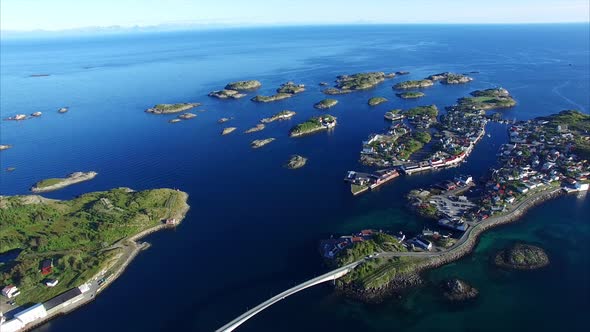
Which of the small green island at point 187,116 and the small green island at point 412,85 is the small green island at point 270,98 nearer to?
the small green island at point 187,116

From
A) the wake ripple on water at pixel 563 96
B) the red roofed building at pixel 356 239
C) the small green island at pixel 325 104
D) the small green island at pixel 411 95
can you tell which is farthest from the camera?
the small green island at pixel 411 95

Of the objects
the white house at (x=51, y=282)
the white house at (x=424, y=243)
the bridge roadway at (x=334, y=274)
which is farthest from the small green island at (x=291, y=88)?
the white house at (x=51, y=282)

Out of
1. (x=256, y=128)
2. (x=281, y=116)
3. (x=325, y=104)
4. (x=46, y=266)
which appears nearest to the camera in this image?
(x=46, y=266)

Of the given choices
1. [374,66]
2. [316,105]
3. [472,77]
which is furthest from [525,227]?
[374,66]

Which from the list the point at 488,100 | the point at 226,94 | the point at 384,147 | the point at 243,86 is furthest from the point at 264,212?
the point at 243,86

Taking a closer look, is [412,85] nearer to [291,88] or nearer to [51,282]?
[291,88]

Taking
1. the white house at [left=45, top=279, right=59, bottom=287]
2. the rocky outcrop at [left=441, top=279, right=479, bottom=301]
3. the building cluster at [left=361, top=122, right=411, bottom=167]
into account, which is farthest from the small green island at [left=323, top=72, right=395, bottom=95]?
the white house at [left=45, top=279, right=59, bottom=287]
